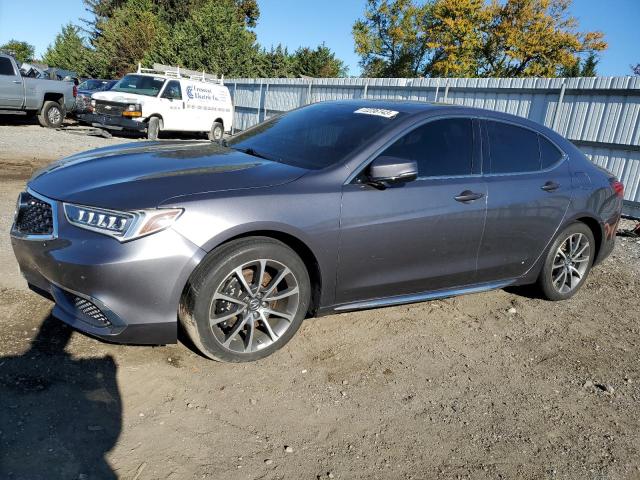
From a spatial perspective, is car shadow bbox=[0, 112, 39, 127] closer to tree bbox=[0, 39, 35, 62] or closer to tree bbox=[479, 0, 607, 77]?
tree bbox=[479, 0, 607, 77]

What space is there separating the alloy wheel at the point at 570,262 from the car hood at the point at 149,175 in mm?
2759

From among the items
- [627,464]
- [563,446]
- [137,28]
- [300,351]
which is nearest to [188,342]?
[300,351]

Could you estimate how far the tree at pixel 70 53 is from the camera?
42094 millimetres

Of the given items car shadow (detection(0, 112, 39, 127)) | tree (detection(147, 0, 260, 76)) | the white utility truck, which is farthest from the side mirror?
tree (detection(147, 0, 260, 76))

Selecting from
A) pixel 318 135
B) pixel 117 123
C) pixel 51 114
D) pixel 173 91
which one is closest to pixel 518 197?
pixel 318 135

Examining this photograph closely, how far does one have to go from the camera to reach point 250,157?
3658 mm

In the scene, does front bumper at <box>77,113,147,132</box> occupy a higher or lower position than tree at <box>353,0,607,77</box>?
lower

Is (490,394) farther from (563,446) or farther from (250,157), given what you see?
(250,157)

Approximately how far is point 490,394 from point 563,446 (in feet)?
1.75

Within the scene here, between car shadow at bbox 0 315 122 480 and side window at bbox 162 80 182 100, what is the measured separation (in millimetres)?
13836

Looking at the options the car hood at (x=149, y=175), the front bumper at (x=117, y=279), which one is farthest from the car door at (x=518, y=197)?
the front bumper at (x=117, y=279)

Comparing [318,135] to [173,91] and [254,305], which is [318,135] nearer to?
[254,305]

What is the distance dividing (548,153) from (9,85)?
49.4 ft

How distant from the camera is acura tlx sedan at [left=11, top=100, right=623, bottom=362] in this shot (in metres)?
Result: 2.80
